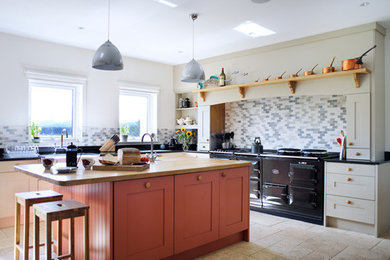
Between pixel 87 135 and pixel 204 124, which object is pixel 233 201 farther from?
pixel 87 135

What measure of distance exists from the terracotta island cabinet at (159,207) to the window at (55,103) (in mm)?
2318

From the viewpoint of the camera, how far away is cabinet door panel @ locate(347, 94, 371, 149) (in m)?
4.12

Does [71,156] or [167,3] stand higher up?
[167,3]

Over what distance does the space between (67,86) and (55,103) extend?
14.1 inches

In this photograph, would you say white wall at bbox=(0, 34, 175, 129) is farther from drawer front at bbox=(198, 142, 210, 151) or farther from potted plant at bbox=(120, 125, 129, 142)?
drawer front at bbox=(198, 142, 210, 151)

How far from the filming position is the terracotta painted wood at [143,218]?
2400mm

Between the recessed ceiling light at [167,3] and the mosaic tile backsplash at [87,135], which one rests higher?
the recessed ceiling light at [167,3]

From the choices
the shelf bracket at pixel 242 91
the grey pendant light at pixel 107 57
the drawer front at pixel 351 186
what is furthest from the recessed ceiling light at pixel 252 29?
the drawer front at pixel 351 186

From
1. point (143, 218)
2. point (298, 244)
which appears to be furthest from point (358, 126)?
point (143, 218)

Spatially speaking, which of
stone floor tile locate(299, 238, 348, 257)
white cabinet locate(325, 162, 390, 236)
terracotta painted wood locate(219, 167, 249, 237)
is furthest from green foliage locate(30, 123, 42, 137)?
white cabinet locate(325, 162, 390, 236)

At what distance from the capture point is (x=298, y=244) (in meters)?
3.53

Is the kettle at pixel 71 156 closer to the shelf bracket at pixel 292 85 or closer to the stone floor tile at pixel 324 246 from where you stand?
the stone floor tile at pixel 324 246

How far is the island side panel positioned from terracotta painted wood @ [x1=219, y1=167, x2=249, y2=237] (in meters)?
1.30

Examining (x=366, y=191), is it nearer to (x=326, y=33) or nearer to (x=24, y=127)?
(x=326, y=33)
